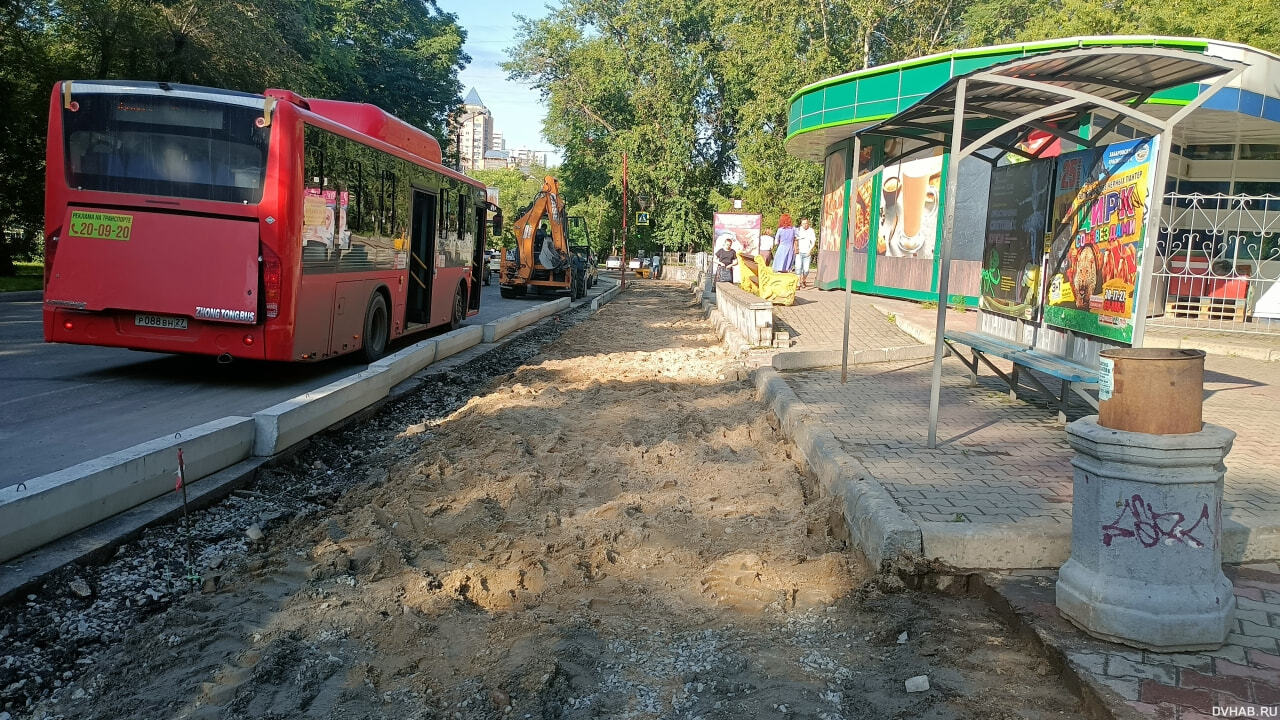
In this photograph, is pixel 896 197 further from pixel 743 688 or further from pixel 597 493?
pixel 743 688

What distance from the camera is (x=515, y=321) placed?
1695cm

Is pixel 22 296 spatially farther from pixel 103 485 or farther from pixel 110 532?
pixel 110 532

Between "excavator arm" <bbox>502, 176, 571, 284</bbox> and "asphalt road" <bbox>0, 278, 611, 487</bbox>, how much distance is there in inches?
613

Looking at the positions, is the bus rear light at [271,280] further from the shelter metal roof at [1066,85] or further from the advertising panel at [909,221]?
the advertising panel at [909,221]

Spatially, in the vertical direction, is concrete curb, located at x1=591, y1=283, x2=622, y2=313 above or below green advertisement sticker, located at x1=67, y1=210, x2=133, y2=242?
below

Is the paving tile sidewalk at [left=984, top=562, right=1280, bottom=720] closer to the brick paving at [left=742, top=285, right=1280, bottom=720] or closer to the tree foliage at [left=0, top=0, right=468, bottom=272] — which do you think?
the brick paving at [left=742, top=285, right=1280, bottom=720]

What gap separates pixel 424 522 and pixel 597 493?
4.06 feet

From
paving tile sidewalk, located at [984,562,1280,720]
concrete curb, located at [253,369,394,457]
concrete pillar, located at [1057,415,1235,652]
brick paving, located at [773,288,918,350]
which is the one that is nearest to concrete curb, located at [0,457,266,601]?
concrete curb, located at [253,369,394,457]

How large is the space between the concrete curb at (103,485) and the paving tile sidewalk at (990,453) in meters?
4.32

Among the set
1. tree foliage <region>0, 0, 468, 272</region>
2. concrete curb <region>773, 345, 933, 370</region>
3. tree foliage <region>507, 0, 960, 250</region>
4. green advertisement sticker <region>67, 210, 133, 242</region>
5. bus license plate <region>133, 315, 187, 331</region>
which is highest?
tree foliage <region>507, 0, 960, 250</region>

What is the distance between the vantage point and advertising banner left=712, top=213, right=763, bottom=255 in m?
30.2

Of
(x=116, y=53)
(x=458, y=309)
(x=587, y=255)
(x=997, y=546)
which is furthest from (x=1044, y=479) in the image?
(x=587, y=255)

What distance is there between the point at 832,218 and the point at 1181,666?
22.5 metres

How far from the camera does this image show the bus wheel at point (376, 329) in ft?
36.7
